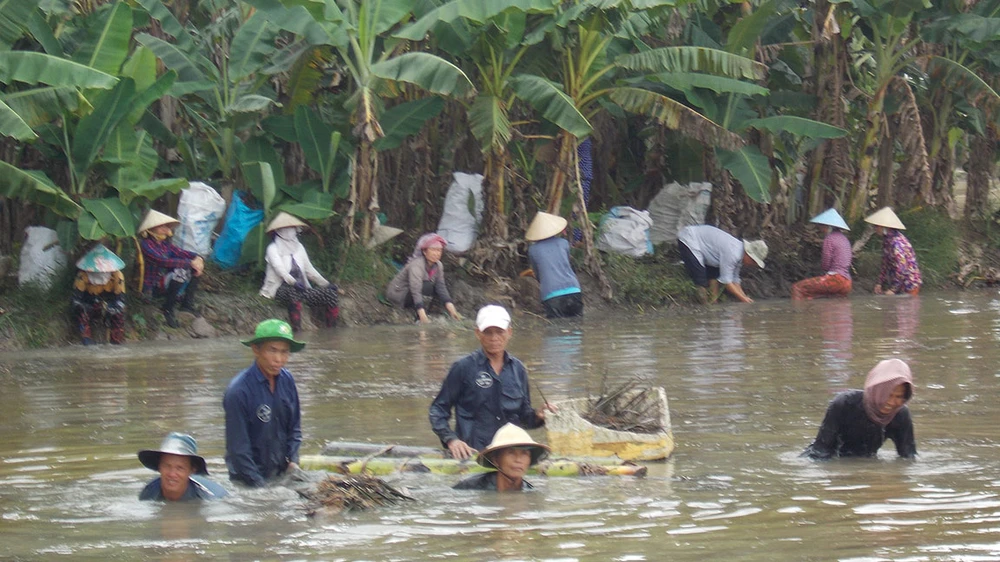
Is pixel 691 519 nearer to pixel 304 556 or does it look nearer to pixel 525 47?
pixel 304 556

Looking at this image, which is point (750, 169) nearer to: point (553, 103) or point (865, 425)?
point (553, 103)

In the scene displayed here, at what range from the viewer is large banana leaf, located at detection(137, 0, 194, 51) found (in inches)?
605

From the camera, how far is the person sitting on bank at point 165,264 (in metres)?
14.0

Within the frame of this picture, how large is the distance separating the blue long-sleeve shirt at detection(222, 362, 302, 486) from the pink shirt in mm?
11243

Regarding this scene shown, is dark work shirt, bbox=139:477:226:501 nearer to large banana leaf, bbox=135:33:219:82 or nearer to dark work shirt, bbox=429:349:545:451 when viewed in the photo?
dark work shirt, bbox=429:349:545:451

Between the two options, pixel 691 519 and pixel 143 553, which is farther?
pixel 691 519

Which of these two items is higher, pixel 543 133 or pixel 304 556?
pixel 543 133

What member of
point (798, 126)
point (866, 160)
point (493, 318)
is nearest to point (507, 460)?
point (493, 318)

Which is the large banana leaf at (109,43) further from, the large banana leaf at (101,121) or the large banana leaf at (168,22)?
the large banana leaf at (168,22)

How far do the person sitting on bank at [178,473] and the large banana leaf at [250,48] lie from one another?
341 inches

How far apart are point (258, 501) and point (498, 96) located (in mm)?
9400

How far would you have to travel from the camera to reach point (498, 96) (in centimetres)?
1566

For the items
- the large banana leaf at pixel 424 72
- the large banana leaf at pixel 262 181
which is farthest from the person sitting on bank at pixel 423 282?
the large banana leaf at pixel 424 72

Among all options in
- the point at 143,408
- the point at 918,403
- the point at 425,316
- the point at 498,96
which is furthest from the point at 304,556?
the point at 498,96
